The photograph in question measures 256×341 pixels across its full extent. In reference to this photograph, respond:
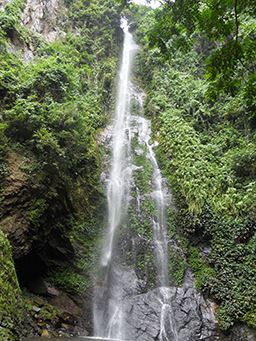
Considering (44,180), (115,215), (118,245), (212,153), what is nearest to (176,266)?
(118,245)

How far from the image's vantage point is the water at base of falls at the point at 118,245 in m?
10.6

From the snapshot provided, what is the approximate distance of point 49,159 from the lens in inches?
398

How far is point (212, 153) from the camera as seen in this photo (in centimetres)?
1639

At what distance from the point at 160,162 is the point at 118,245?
5.89 metres

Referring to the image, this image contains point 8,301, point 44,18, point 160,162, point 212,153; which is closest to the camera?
point 8,301

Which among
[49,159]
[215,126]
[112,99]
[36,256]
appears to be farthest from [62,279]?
[112,99]

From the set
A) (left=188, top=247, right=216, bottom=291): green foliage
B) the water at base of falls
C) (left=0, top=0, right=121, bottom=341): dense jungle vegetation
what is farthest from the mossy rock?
(left=188, top=247, right=216, bottom=291): green foliage

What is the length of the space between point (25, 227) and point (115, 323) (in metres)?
4.32

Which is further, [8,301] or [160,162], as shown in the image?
[160,162]

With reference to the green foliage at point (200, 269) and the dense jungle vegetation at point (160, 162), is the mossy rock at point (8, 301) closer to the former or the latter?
the dense jungle vegetation at point (160, 162)

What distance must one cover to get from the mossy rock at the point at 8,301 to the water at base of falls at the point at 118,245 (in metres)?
3.86

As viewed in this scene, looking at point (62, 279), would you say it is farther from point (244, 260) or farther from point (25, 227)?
point (244, 260)

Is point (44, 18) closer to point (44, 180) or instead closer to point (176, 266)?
point (44, 180)

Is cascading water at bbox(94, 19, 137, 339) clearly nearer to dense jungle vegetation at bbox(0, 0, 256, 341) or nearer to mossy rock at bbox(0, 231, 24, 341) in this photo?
dense jungle vegetation at bbox(0, 0, 256, 341)
